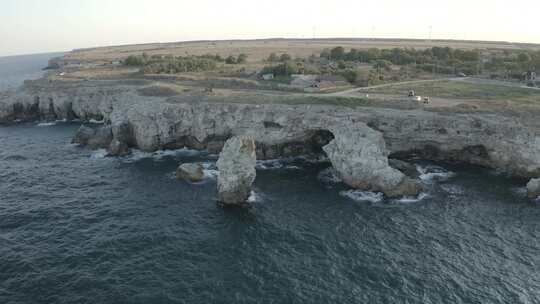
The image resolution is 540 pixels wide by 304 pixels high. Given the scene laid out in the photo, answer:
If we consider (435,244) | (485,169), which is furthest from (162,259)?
(485,169)

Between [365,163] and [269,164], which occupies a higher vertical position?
[365,163]

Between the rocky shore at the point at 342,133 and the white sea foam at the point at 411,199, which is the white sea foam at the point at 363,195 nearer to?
the rocky shore at the point at 342,133

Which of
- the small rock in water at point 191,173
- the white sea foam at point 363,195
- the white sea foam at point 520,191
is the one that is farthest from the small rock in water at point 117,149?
the white sea foam at point 520,191

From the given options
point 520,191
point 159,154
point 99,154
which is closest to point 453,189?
point 520,191

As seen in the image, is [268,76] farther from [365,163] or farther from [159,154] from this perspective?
[365,163]

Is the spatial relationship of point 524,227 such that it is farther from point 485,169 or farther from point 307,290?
point 307,290

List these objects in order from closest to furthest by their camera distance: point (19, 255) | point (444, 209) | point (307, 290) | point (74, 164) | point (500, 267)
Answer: point (307, 290) < point (500, 267) < point (19, 255) < point (444, 209) < point (74, 164)
